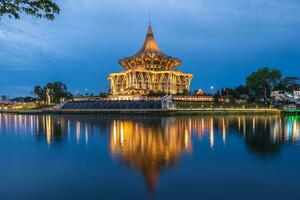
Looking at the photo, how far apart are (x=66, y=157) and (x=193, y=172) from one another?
789 cm

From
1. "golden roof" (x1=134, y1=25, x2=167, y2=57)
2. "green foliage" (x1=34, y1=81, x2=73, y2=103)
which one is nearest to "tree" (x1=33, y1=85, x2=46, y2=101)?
"green foliage" (x1=34, y1=81, x2=73, y2=103)

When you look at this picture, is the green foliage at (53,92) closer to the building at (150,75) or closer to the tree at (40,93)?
the tree at (40,93)

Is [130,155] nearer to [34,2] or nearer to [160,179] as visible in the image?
[160,179]

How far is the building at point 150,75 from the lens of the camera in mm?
97438

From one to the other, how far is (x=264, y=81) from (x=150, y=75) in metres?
34.1

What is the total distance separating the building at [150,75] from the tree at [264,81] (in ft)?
68.3

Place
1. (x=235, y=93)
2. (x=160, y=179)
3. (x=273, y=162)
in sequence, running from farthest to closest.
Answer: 1. (x=235, y=93)
2. (x=273, y=162)
3. (x=160, y=179)

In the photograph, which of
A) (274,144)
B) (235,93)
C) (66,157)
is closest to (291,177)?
(274,144)

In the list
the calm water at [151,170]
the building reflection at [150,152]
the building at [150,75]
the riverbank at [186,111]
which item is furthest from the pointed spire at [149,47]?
the calm water at [151,170]

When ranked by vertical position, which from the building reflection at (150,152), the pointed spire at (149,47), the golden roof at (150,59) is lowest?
the building reflection at (150,152)

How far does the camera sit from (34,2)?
8.16m

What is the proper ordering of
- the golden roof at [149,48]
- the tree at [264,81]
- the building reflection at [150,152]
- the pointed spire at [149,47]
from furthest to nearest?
the pointed spire at [149,47]
the golden roof at [149,48]
the tree at [264,81]
the building reflection at [150,152]

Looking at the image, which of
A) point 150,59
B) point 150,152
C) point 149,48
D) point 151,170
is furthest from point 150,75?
point 151,170

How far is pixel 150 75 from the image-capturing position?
99.6 metres
